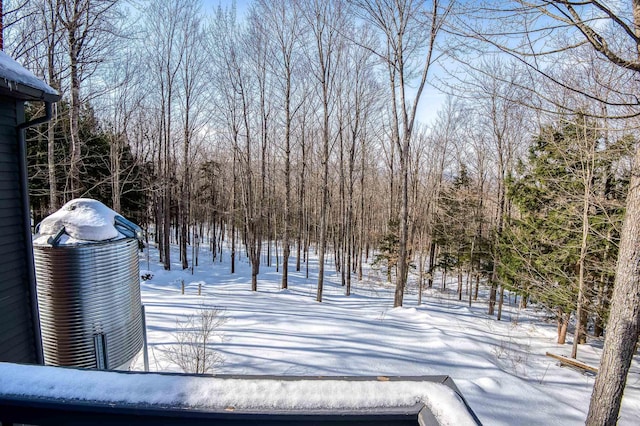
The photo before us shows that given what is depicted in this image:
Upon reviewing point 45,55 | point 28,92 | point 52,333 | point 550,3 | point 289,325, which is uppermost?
point 45,55

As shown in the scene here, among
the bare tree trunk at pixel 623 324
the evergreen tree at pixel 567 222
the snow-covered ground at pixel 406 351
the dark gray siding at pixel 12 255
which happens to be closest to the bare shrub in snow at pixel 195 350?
the snow-covered ground at pixel 406 351

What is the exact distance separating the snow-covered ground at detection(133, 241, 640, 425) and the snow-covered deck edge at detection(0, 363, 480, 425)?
485cm

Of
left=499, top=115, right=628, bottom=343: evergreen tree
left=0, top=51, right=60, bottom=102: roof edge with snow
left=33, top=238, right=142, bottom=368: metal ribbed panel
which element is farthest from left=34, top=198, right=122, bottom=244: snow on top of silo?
left=499, top=115, right=628, bottom=343: evergreen tree

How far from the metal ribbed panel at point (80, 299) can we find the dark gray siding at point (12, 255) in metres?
0.29

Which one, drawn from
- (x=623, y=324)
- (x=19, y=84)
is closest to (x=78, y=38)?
(x=19, y=84)

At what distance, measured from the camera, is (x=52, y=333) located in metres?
4.66

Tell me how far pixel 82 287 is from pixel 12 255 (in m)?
0.85

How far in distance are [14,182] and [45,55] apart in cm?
713

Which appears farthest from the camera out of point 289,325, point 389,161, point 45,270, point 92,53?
point 389,161

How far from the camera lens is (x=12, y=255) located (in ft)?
13.7

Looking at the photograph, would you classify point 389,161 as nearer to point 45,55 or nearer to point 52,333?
point 45,55

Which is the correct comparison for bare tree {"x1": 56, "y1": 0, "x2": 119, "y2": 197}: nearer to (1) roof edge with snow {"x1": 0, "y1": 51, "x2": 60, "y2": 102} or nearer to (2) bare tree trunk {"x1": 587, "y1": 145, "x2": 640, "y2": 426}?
(1) roof edge with snow {"x1": 0, "y1": 51, "x2": 60, "y2": 102}

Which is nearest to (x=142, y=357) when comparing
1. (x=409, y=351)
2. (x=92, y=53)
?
(x=409, y=351)

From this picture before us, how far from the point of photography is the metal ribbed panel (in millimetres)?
4539
